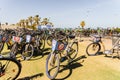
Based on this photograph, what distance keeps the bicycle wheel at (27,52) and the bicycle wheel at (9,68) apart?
6.76 ft

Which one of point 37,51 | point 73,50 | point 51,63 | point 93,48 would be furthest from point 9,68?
point 93,48

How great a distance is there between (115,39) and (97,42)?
2.87 feet

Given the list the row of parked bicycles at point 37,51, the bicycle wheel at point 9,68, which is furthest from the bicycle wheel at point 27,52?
the bicycle wheel at point 9,68

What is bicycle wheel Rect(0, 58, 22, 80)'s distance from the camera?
11.6 feet

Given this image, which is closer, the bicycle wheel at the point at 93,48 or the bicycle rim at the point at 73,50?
the bicycle rim at the point at 73,50

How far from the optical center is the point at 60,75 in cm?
433

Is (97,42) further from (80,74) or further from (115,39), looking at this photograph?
(80,74)

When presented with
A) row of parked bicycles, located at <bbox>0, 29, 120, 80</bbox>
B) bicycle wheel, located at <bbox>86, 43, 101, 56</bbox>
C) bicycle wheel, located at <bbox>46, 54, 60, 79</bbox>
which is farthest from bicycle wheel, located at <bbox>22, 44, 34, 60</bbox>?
bicycle wheel, located at <bbox>86, 43, 101, 56</bbox>

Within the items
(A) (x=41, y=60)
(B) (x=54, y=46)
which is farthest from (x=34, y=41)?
(B) (x=54, y=46)

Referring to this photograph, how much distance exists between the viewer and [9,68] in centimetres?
382

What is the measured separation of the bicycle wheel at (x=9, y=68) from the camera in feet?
11.6

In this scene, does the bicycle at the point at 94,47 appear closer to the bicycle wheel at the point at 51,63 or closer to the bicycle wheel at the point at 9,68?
the bicycle wheel at the point at 51,63

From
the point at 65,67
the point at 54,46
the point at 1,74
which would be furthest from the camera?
the point at 65,67

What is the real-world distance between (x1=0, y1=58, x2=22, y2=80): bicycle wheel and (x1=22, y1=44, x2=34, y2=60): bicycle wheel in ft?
6.76
